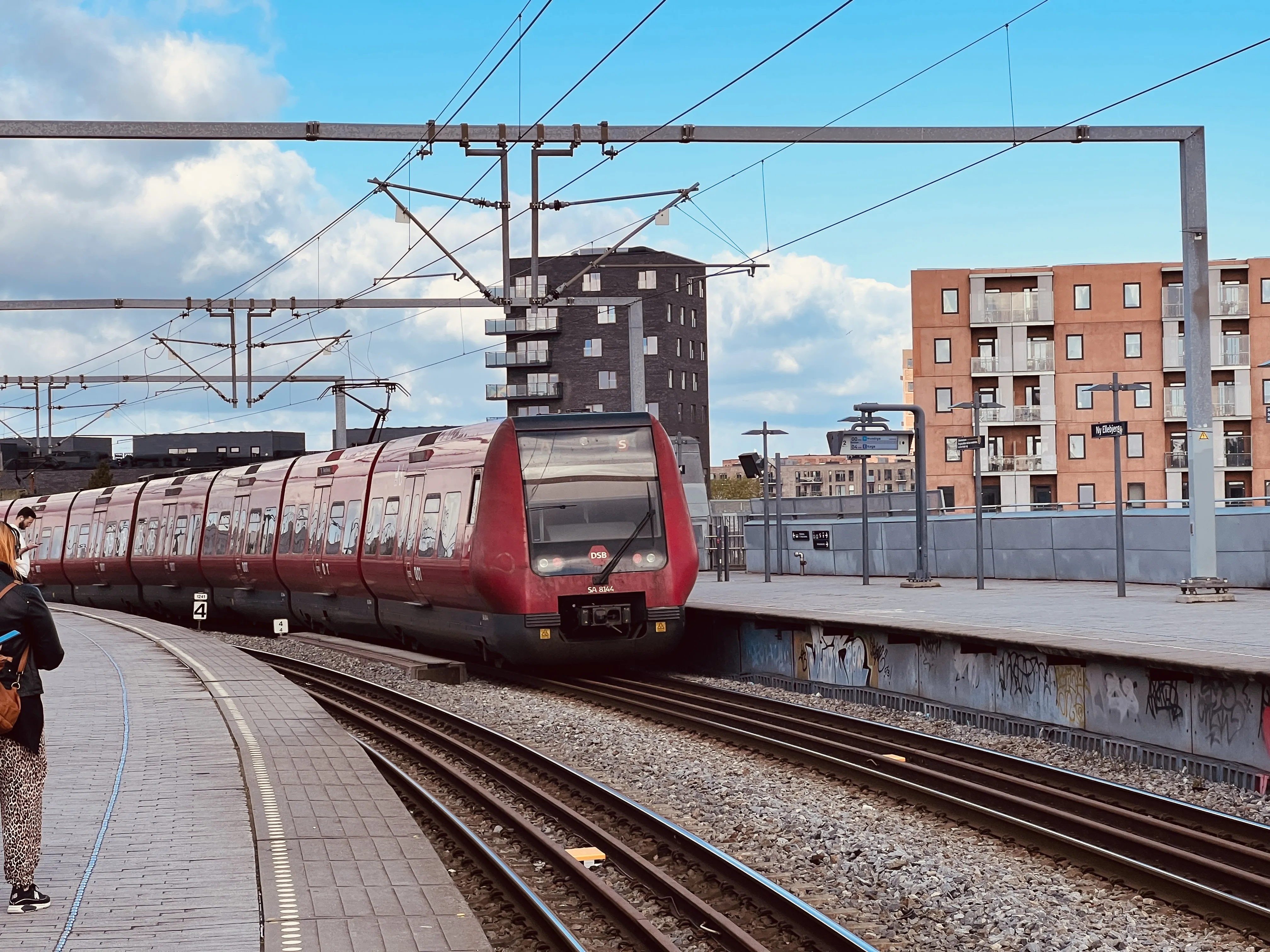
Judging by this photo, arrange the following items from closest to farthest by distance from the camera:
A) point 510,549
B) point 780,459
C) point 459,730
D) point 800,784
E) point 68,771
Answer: point 68,771 < point 800,784 < point 459,730 < point 510,549 < point 780,459

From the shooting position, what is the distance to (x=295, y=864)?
27.2 ft

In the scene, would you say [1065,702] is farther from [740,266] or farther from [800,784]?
[740,266]

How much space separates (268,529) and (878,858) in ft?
74.5

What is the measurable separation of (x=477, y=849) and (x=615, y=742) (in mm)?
5068

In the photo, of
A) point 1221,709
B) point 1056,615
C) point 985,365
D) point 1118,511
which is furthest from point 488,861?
point 985,365

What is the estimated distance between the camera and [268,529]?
99.8 feet

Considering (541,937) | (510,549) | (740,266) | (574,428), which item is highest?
(740,266)

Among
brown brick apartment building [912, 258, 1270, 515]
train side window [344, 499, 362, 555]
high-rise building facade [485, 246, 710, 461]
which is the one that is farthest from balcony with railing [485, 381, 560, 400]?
train side window [344, 499, 362, 555]

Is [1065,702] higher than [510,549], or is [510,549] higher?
[510,549]

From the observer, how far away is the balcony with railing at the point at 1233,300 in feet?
225

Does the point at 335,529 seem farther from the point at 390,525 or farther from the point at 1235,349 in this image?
the point at 1235,349

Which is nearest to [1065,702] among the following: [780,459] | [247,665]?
[247,665]

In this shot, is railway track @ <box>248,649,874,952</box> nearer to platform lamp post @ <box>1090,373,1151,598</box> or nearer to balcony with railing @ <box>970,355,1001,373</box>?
platform lamp post @ <box>1090,373,1151,598</box>

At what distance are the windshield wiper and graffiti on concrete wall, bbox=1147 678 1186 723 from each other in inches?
282
